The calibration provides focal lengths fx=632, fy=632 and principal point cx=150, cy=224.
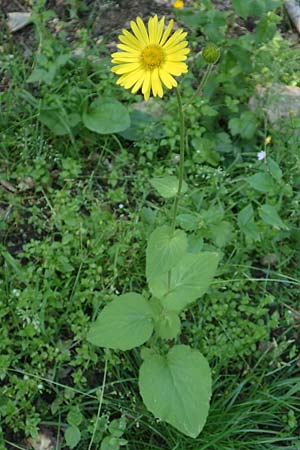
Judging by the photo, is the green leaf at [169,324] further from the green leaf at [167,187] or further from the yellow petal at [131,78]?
the yellow petal at [131,78]

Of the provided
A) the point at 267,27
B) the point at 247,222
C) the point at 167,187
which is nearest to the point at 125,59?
the point at 167,187

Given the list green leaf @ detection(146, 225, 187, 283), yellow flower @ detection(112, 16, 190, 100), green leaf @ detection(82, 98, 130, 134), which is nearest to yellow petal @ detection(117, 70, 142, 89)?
yellow flower @ detection(112, 16, 190, 100)

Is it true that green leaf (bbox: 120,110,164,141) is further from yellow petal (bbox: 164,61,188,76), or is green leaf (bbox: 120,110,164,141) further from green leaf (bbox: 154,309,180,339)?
yellow petal (bbox: 164,61,188,76)

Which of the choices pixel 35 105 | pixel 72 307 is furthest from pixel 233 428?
pixel 35 105

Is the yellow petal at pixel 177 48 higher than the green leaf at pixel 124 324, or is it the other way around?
the yellow petal at pixel 177 48

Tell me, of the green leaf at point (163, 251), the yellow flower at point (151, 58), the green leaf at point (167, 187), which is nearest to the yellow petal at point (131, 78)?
the yellow flower at point (151, 58)

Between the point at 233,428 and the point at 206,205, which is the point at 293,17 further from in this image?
the point at 233,428

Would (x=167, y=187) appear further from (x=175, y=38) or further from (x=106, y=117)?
(x=106, y=117)
